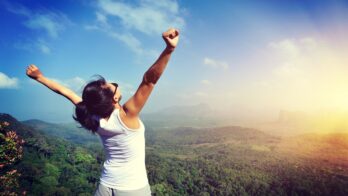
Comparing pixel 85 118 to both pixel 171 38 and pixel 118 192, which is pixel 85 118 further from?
pixel 171 38

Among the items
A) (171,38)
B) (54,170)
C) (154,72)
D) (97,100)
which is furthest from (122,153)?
(54,170)

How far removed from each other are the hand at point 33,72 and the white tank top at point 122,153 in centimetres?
88

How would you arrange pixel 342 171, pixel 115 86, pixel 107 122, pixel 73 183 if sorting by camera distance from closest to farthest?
pixel 107 122 → pixel 115 86 → pixel 73 183 → pixel 342 171

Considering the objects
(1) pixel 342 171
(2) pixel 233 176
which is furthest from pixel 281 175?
(1) pixel 342 171

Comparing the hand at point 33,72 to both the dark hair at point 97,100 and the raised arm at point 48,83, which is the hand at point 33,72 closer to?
the raised arm at point 48,83

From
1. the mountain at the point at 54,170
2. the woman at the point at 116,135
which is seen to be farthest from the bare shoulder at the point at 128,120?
the mountain at the point at 54,170

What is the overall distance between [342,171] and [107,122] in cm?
11926

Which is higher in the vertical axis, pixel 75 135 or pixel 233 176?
pixel 75 135

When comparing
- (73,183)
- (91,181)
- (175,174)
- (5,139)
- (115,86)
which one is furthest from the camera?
(175,174)

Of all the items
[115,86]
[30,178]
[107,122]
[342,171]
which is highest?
[115,86]

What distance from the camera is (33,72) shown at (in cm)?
228

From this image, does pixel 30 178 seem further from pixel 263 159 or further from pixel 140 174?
pixel 263 159

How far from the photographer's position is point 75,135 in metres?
194

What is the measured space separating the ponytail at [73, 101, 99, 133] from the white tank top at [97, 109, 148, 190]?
0.29ft
